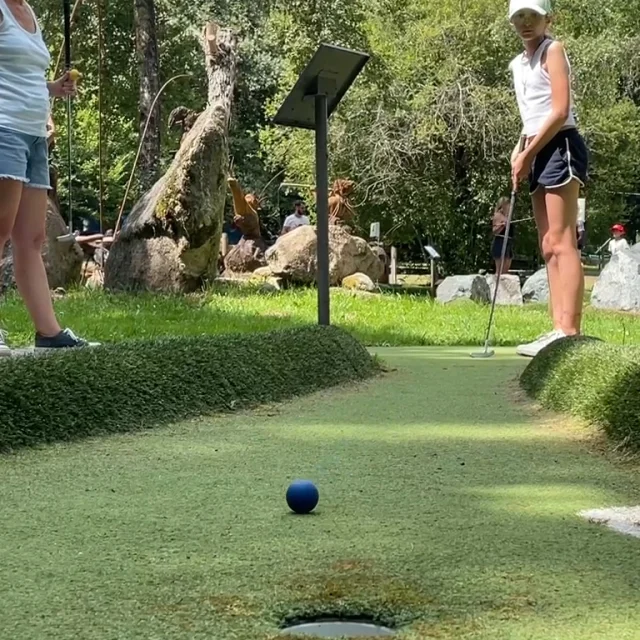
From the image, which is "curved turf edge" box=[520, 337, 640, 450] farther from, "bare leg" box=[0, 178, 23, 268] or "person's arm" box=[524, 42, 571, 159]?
"bare leg" box=[0, 178, 23, 268]

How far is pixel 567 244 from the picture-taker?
4266mm

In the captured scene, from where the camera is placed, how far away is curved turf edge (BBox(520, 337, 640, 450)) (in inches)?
102

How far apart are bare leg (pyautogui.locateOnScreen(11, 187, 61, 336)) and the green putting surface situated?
87cm

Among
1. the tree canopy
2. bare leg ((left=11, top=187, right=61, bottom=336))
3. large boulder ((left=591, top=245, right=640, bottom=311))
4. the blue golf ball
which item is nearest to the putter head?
bare leg ((left=11, top=187, right=61, bottom=336))

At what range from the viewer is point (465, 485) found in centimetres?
217

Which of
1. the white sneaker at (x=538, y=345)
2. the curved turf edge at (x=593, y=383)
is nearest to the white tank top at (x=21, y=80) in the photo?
the curved turf edge at (x=593, y=383)

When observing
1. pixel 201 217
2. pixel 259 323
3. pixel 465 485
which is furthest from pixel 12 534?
pixel 201 217

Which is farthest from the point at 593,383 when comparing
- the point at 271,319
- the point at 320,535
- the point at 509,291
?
the point at 509,291

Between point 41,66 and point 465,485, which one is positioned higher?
point 41,66

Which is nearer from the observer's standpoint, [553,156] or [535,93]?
[553,156]

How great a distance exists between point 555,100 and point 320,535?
2.91m

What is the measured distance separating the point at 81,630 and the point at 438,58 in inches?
811

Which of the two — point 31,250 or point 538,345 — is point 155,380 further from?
point 538,345

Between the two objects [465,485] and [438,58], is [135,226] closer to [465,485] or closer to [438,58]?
[465,485]
